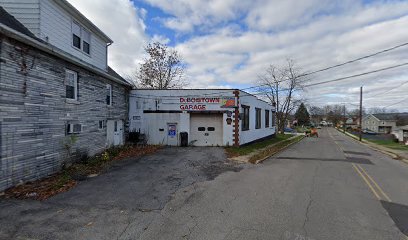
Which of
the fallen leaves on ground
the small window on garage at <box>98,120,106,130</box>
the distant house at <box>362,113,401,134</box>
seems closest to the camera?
the fallen leaves on ground

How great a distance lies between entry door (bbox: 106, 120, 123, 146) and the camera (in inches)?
609

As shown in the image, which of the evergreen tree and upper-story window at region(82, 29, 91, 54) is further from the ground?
upper-story window at region(82, 29, 91, 54)

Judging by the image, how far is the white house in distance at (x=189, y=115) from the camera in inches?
748

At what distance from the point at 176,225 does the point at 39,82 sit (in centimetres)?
770

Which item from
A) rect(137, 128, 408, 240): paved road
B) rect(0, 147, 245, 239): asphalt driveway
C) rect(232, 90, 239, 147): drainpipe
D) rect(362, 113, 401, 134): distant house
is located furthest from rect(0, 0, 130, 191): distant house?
rect(362, 113, 401, 134): distant house

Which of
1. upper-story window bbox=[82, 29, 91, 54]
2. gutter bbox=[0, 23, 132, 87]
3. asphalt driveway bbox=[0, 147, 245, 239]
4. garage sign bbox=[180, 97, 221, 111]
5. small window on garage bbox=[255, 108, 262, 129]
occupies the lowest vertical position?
asphalt driveway bbox=[0, 147, 245, 239]

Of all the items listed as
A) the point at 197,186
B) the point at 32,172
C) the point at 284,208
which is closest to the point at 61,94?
the point at 32,172

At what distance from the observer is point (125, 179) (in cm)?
884

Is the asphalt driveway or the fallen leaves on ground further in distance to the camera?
the fallen leaves on ground

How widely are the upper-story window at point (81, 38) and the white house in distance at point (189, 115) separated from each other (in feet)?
18.9

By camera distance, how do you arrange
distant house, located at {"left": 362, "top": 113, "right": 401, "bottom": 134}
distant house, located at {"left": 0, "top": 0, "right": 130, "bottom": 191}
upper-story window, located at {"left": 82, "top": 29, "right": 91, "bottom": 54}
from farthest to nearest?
distant house, located at {"left": 362, "top": 113, "right": 401, "bottom": 134} → upper-story window, located at {"left": 82, "top": 29, "right": 91, "bottom": 54} → distant house, located at {"left": 0, "top": 0, "right": 130, "bottom": 191}

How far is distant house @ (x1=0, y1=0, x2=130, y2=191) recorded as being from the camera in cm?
768

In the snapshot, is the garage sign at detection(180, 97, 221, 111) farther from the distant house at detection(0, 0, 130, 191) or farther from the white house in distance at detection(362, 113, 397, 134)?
the white house in distance at detection(362, 113, 397, 134)

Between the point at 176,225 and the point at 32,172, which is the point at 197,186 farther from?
the point at 32,172
